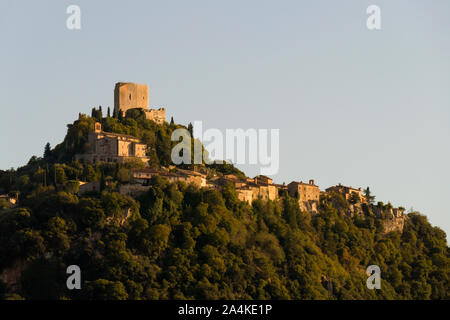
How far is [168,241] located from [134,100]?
29086mm

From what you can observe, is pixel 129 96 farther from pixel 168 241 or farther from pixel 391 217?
pixel 391 217

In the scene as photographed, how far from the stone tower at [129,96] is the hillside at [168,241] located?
211 centimetres

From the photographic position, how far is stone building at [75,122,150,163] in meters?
112

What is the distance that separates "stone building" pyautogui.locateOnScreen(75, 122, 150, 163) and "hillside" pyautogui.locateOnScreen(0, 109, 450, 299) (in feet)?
4.31

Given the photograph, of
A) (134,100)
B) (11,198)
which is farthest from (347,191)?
(11,198)

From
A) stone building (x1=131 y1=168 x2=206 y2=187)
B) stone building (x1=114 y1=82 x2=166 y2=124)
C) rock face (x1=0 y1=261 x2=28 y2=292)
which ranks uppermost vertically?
stone building (x1=114 y1=82 x2=166 y2=124)

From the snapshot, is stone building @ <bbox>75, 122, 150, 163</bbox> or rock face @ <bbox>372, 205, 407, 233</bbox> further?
rock face @ <bbox>372, 205, 407, 233</bbox>

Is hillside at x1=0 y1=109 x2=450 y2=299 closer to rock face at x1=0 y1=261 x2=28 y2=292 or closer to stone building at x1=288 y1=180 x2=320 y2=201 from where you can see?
rock face at x1=0 y1=261 x2=28 y2=292

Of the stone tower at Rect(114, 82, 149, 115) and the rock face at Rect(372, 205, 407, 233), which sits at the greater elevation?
the stone tower at Rect(114, 82, 149, 115)

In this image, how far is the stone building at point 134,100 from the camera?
409 feet

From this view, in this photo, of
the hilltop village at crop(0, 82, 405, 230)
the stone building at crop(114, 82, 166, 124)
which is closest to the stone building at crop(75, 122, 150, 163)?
the hilltop village at crop(0, 82, 405, 230)

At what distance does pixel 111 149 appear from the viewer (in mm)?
111938
